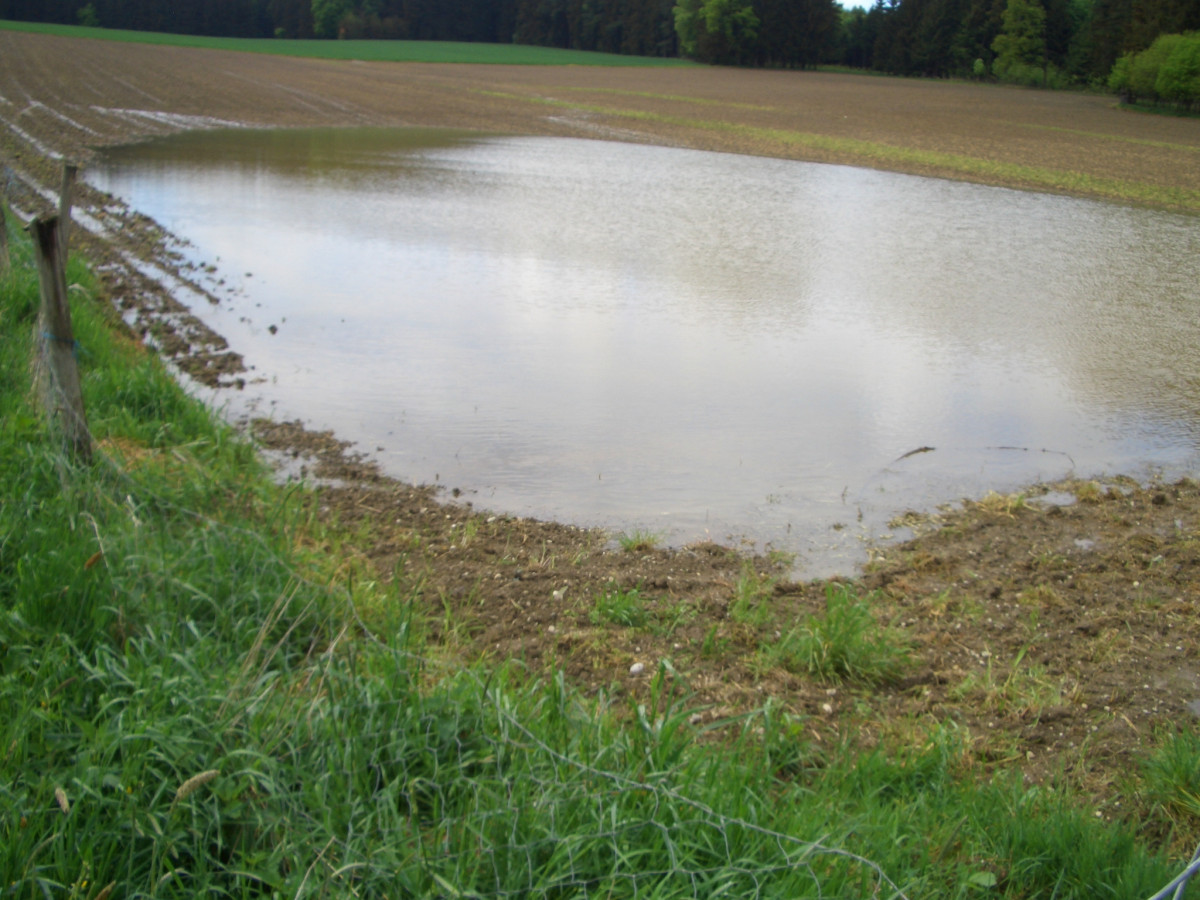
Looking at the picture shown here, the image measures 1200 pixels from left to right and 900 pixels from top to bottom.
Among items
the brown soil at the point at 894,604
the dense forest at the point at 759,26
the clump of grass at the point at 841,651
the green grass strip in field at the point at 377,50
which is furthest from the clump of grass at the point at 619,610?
the green grass strip in field at the point at 377,50

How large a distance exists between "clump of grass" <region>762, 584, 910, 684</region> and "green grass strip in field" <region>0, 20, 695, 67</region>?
226ft

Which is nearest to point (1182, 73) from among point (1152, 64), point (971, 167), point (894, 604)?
point (1152, 64)

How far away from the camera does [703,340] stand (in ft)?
30.6

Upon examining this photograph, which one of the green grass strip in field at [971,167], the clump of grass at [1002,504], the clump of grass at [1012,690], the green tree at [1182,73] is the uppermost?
the green tree at [1182,73]

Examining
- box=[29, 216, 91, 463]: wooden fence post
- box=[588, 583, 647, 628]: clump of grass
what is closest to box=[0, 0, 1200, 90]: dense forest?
box=[588, 583, 647, 628]: clump of grass

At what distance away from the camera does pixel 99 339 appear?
6977 millimetres

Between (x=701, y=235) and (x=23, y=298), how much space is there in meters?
9.19

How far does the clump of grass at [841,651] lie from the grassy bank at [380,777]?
1.41 ft

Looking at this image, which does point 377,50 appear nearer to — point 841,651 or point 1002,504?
point 1002,504

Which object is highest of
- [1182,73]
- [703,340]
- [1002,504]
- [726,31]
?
[726,31]

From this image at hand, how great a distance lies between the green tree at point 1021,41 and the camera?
214 feet

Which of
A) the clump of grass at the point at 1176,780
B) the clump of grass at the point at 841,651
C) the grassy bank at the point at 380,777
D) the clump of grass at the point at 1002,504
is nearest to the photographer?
the grassy bank at the point at 380,777

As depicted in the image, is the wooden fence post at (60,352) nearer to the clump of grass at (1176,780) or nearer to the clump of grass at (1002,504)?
the clump of grass at (1176,780)

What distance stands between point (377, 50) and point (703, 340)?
74.3 metres
